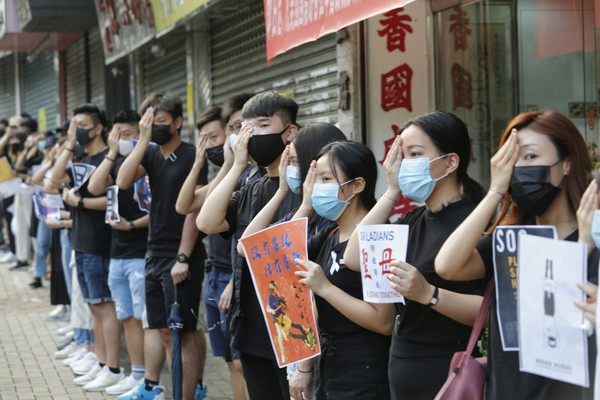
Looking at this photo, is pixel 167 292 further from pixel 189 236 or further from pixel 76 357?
pixel 76 357

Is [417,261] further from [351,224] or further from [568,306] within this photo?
[568,306]

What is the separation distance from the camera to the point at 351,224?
4.32 meters

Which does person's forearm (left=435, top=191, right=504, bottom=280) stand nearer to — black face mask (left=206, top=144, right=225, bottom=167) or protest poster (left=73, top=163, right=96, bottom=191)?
black face mask (left=206, top=144, right=225, bottom=167)

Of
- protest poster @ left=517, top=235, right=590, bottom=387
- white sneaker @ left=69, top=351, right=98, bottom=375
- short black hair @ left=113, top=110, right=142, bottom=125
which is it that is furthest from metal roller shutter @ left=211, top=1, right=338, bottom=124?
protest poster @ left=517, top=235, right=590, bottom=387

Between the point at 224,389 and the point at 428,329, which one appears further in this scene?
the point at 224,389

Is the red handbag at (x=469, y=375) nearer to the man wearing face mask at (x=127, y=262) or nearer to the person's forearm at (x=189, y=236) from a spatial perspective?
the person's forearm at (x=189, y=236)

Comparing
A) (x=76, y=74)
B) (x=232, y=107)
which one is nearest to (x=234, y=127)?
(x=232, y=107)

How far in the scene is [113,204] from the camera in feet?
25.0

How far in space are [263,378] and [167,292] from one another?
185 centimetres

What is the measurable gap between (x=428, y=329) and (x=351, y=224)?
29.3 inches

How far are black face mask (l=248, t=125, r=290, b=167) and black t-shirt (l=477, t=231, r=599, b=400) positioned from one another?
2.03 m

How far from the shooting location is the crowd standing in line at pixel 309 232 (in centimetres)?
330

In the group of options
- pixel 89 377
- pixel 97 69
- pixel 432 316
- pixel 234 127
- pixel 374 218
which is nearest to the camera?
pixel 432 316

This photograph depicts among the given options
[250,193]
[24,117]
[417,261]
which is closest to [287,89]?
[250,193]
